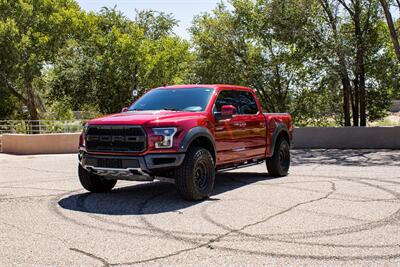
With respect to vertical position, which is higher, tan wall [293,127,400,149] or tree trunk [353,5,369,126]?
tree trunk [353,5,369,126]

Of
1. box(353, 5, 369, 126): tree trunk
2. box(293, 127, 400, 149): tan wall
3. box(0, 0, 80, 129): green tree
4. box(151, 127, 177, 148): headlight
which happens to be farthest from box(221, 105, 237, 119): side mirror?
box(0, 0, 80, 129): green tree

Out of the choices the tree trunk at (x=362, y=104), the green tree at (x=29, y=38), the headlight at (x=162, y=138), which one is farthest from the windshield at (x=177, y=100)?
the green tree at (x=29, y=38)

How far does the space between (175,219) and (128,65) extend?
29429mm

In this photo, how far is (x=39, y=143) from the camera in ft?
62.6

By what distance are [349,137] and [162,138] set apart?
14763mm

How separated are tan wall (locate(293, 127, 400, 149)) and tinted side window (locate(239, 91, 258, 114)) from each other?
11.6 m

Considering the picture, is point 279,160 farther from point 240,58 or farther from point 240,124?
point 240,58

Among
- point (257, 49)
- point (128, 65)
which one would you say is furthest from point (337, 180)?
point (128, 65)

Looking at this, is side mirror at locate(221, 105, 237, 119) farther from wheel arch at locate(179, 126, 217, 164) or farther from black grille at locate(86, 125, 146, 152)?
black grille at locate(86, 125, 146, 152)

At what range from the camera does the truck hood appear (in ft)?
23.5

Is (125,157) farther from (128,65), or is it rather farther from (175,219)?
(128,65)

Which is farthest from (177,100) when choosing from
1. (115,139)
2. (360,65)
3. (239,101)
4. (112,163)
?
(360,65)

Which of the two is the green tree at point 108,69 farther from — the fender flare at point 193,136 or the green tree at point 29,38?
the fender flare at point 193,136

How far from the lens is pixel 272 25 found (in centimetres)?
2220
